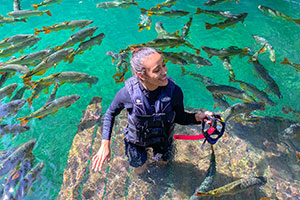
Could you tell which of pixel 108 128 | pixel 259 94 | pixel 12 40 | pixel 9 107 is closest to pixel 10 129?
pixel 9 107

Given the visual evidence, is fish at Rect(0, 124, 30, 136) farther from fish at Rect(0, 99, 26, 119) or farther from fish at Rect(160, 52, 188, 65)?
fish at Rect(160, 52, 188, 65)

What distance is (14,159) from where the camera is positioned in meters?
3.22

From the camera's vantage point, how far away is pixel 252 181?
8.80ft

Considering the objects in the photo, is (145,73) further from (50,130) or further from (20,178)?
(50,130)

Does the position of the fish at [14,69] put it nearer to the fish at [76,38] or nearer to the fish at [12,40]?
the fish at [12,40]

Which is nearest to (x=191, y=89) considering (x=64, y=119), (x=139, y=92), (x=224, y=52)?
(x=224, y=52)

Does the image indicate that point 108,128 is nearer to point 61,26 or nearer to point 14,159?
point 14,159

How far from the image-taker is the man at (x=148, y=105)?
1.90 m

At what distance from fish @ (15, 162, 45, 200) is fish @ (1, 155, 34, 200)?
67 millimetres

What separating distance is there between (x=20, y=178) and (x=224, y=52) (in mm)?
4599

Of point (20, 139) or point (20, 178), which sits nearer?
point (20, 178)

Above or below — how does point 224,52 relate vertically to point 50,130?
above

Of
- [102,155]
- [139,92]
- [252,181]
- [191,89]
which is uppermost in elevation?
[139,92]

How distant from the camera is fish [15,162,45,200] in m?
3.10
